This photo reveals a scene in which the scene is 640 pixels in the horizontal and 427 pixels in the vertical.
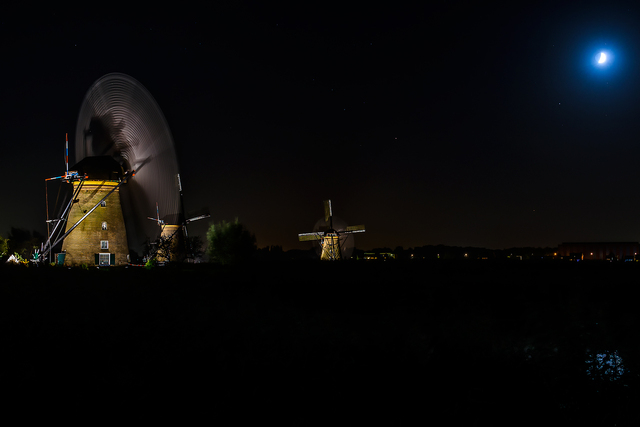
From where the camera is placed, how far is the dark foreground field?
7.57 meters

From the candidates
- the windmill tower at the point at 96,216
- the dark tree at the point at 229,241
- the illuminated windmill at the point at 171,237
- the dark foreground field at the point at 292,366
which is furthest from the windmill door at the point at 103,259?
the dark foreground field at the point at 292,366

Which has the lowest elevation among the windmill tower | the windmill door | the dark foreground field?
the dark foreground field

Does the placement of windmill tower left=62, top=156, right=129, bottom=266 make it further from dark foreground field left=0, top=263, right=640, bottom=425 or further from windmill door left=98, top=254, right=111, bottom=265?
dark foreground field left=0, top=263, right=640, bottom=425

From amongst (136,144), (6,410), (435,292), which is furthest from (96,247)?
(6,410)

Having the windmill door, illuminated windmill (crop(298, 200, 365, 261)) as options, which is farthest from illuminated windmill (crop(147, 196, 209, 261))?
illuminated windmill (crop(298, 200, 365, 261))

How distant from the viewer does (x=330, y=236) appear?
83.8m

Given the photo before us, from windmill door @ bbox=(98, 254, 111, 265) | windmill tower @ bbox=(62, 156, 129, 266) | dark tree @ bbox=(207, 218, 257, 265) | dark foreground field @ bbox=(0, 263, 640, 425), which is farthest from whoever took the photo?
dark tree @ bbox=(207, 218, 257, 265)

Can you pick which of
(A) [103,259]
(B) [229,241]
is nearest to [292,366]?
(A) [103,259]

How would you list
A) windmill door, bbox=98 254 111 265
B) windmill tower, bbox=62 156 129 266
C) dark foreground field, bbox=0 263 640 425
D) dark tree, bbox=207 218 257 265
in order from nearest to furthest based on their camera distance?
dark foreground field, bbox=0 263 640 425, windmill tower, bbox=62 156 129 266, windmill door, bbox=98 254 111 265, dark tree, bbox=207 218 257 265

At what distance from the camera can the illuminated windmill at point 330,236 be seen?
82875 millimetres

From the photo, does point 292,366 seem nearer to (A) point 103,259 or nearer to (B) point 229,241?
(A) point 103,259

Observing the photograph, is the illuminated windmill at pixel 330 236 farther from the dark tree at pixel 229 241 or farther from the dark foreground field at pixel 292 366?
the dark foreground field at pixel 292 366

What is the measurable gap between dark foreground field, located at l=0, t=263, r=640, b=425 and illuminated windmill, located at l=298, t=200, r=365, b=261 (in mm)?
68113

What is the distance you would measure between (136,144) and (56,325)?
45.2 metres
